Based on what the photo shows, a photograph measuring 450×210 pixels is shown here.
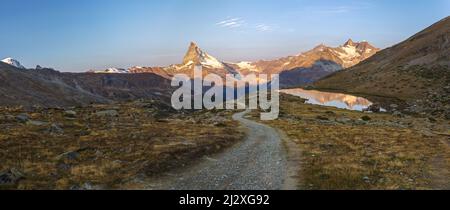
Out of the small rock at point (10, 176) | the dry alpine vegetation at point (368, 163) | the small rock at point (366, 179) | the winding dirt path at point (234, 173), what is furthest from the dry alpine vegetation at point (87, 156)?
the small rock at point (366, 179)

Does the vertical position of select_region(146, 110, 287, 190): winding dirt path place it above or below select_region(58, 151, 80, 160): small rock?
below

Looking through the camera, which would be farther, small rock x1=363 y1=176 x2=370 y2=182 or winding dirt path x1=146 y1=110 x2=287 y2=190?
small rock x1=363 y1=176 x2=370 y2=182

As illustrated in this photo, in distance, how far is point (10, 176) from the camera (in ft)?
80.2

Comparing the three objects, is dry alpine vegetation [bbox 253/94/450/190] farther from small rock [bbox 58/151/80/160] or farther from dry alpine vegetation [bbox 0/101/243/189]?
small rock [bbox 58/151/80/160]

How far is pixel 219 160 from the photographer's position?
1272 inches

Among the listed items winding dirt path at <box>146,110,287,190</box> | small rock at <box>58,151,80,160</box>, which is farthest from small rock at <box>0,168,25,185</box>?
winding dirt path at <box>146,110,287,190</box>

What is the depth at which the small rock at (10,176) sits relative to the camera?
78.3 ft

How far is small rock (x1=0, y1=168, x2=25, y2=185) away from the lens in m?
23.9

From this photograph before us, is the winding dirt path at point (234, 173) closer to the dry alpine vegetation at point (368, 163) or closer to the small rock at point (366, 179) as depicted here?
the dry alpine vegetation at point (368, 163)

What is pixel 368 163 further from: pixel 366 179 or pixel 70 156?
pixel 70 156

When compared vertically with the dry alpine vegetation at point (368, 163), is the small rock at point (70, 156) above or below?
above
